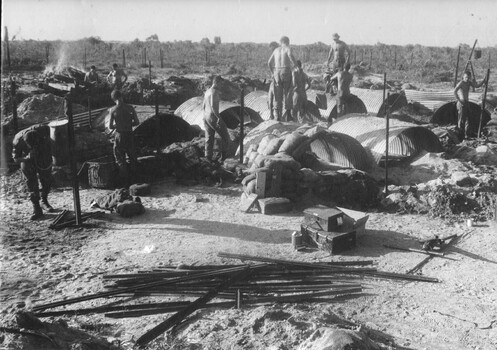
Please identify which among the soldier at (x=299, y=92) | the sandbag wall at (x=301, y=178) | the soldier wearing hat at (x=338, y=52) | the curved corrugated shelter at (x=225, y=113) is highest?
the soldier wearing hat at (x=338, y=52)

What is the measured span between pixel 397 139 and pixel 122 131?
653cm

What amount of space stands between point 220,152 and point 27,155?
496 centimetres

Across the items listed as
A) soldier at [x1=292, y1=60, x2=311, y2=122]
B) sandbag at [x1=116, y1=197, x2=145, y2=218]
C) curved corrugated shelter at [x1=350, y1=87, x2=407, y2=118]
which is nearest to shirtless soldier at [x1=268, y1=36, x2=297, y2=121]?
soldier at [x1=292, y1=60, x2=311, y2=122]

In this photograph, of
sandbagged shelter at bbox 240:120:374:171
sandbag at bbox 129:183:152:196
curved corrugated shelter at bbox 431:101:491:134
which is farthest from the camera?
curved corrugated shelter at bbox 431:101:491:134

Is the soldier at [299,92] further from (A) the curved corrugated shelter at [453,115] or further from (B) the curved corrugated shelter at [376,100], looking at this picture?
(A) the curved corrugated shelter at [453,115]

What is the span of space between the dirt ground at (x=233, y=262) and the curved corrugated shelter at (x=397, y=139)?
11.7 feet

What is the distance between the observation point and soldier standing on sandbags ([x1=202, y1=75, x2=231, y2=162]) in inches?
487

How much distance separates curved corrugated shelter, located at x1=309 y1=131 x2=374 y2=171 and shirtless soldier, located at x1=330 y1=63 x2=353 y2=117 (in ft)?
14.8

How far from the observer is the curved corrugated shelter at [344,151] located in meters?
11.9

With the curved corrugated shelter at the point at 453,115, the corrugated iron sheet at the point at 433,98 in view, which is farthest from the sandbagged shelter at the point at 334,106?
the corrugated iron sheet at the point at 433,98

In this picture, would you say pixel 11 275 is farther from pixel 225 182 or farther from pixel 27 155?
pixel 225 182

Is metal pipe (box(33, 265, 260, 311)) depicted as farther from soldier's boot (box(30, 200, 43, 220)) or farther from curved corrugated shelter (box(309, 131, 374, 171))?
curved corrugated shelter (box(309, 131, 374, 171))

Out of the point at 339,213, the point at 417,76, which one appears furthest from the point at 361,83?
the point at 339,213

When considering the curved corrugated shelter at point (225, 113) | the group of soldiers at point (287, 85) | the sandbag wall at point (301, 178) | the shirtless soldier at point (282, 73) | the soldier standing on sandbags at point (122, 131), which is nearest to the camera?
the sandbag wall at point (301, 178)
